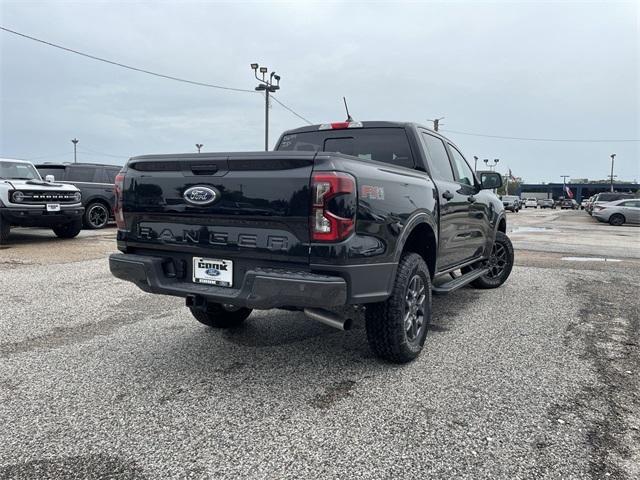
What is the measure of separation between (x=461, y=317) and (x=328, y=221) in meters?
2.80

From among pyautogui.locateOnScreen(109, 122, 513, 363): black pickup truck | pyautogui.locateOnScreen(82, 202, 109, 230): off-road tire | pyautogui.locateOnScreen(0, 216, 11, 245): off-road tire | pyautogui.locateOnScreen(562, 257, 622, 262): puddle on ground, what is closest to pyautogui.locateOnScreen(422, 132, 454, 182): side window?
pyautogui.locateOnScreen(109, 122, 513, 363): black pickup truck

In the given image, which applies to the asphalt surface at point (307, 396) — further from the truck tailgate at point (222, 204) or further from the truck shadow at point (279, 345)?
the truck tailgate at point (222, 204)

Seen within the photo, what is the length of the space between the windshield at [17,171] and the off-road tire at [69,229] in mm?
1192

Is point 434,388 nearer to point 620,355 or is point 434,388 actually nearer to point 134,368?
point 620,355

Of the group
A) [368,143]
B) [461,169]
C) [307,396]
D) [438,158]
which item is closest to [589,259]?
[461,169]

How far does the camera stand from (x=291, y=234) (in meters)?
2.88

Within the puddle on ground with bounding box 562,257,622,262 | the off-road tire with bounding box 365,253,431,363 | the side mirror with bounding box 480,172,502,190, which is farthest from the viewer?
the puddle on ground with bounding box 562,257,622,262

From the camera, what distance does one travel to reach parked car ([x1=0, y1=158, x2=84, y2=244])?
9.61 m

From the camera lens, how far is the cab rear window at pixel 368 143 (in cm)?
425

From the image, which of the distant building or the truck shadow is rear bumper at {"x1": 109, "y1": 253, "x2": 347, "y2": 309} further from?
the distant building

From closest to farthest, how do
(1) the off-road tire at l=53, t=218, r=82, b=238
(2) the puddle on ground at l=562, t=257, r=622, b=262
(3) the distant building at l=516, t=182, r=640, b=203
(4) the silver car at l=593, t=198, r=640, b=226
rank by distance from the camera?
(2) the puddle on ground at l=562, t=257, r=622, b=262
(1) the off-road tire at l=53, t=218, r=82, b=238
(4) the silver car at l=593, t=198, r=640, b=226
(3) the distant building at l=516, t=182, r=640, b=203

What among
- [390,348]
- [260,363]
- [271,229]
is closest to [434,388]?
[390,348]

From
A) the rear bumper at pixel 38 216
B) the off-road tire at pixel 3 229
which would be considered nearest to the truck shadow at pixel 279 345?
the rear bumper at pixel 38 216

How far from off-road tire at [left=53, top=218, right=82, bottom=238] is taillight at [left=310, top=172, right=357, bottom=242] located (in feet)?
32.4
